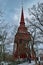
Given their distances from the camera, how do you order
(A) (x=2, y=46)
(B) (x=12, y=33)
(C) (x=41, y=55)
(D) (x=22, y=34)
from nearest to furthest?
(A) (x=2, y=46)
(B) (x=12, y=33)
(D) (x=22, y=34)
(C) (x=41, y=55)

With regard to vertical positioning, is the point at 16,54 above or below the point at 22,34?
below

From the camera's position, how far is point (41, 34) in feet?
80.4

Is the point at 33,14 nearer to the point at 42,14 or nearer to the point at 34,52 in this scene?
the point at 42,14

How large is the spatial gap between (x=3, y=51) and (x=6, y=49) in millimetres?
1719

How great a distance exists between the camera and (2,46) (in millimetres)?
32312

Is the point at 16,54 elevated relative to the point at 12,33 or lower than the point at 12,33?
lower

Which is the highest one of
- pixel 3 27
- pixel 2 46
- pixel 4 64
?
pixel 3 27

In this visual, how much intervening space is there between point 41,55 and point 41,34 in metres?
21.7

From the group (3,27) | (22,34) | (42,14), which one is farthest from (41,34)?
(22,34)

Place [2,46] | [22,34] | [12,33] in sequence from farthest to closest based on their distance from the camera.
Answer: [22,34]
[12,33]
[2,46]

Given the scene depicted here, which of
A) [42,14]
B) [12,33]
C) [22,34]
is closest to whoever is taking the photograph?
[42,14]

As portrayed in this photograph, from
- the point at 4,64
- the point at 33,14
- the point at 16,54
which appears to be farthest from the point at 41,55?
the point at 33,14

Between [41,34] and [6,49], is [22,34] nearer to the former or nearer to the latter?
[6,49]

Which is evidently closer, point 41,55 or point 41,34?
point 41,34
